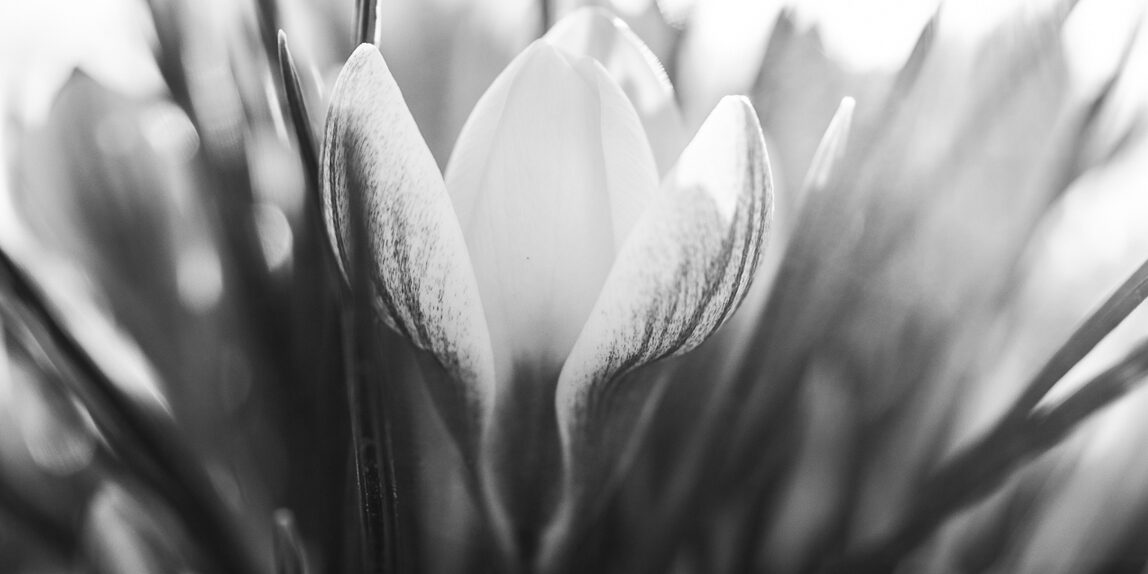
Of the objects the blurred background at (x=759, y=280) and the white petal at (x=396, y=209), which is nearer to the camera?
the white petal at (x=396, y=209)

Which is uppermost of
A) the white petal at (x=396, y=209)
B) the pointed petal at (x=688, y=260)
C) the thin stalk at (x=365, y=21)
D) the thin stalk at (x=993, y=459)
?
the thin stalk at (x=365, y=21)

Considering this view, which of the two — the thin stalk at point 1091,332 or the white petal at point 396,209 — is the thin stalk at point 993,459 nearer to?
the thin stalk at point 1091,332

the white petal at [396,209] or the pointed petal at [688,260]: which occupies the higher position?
the white petal at [396,209]

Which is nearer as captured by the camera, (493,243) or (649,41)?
(493,243)

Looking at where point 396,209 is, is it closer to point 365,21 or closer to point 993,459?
point 365,21

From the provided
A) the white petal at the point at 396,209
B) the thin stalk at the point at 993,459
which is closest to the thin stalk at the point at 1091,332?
the thin stalk at the point at 993,459

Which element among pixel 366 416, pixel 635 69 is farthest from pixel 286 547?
pixel 635 69

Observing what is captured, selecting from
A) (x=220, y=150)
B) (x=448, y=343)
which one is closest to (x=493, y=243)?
(x=448, y=343)

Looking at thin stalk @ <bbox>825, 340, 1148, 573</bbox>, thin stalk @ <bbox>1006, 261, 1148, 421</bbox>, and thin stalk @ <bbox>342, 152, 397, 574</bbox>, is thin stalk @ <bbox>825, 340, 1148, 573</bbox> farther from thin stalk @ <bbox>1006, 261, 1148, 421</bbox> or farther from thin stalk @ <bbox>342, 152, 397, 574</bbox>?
thin stalk @ <bbox>342, 152, 397, 574</bbox>

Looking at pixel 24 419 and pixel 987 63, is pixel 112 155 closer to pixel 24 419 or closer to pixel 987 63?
pixel 24 419
